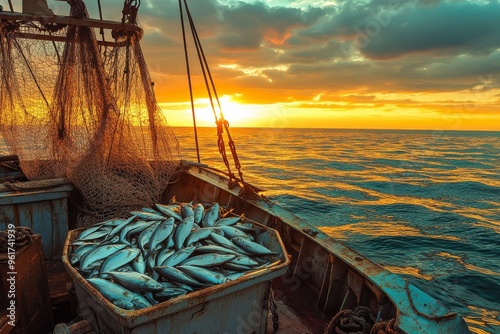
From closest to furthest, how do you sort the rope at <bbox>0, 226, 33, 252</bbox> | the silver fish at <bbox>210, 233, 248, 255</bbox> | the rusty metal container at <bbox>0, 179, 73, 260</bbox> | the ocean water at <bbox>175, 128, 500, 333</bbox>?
the rope at <bbox>0, 226, 33, 252</bbox>
the silver fish at <bbox>210, 233, 248, 255</bbox>
the rusty metal container at <bbox>0, 179, 73, 260</bbox>
the ocean water at <bbox>175, 128, 500, 333</bbox>

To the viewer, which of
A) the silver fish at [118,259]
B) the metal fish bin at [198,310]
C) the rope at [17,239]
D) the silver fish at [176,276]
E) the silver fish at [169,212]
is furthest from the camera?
the silver fish at [169,212]

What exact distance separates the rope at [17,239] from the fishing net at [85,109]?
2.35 metres

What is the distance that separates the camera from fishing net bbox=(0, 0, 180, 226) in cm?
666

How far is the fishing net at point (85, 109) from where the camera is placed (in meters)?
6.66

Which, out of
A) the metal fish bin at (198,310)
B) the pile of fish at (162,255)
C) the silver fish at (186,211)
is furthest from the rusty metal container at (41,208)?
the silver fish at (186,211)

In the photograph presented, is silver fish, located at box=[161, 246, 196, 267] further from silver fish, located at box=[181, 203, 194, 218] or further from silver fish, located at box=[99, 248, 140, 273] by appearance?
silver fish, located at box=[181, 203, 194, 218]

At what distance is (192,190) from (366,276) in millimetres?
5779

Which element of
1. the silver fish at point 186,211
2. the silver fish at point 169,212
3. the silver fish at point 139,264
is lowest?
the silver fish at point 139,264

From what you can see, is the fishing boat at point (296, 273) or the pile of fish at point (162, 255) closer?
the pile of fish at point (162, 255)

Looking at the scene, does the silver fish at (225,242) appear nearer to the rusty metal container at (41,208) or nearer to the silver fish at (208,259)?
the silver fish at (208,259)

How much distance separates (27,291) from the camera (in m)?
3.72

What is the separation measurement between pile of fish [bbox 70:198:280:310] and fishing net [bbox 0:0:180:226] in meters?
2.40

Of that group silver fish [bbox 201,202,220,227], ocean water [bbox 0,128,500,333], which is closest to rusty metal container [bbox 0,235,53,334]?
silver fish [bbox 201,202,220,227]

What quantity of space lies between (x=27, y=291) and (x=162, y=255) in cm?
180
